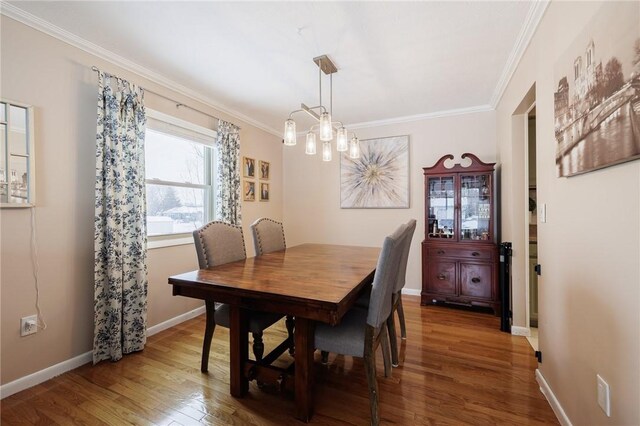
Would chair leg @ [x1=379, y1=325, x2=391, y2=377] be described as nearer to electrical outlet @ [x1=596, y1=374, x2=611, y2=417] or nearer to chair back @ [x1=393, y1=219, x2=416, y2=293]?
chair back @ [x1=393, y1=219, x2=416, y2=293]

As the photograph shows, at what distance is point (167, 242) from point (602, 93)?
3.28 metres

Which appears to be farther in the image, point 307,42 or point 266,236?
point 266,236

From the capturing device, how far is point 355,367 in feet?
6.71

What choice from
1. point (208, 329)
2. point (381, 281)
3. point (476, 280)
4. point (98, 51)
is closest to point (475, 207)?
point (476, 280)

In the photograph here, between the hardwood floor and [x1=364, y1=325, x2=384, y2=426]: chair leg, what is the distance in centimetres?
16

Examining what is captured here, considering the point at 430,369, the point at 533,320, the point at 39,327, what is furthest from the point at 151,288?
the point at 533,320

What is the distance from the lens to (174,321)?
285 centimetres

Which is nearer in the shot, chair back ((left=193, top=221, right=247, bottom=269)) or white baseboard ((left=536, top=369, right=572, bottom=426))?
white baseboard ((left=536, top=369, right=572, bottom=426))

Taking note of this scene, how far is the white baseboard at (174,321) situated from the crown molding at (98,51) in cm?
238

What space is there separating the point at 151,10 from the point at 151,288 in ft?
7.50

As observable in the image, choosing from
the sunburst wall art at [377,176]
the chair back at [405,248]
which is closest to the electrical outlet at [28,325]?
the chair back at [405,248]

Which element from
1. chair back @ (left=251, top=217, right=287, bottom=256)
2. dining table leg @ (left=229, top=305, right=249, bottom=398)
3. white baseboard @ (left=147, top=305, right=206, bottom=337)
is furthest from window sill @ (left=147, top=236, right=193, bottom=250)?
dining table leg @ (left=229, top=305, right=249, bottom=398)

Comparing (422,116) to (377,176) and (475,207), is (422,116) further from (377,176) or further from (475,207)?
(475,207)

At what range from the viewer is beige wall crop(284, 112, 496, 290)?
351cm
